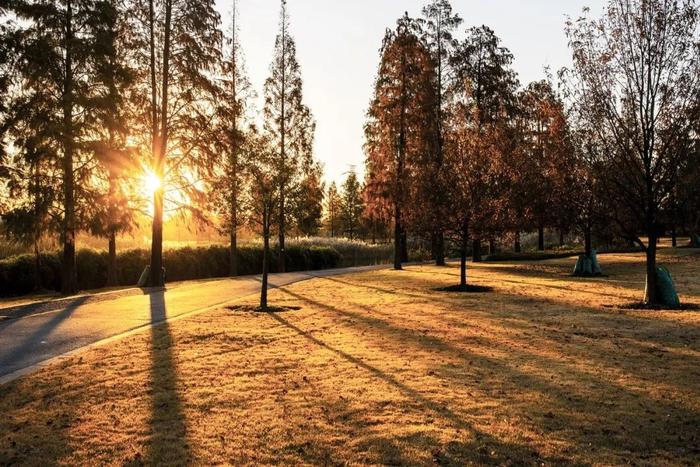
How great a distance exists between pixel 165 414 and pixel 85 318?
762cm

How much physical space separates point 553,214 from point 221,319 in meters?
20.4

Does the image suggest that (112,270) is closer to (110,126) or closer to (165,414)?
(110,126)

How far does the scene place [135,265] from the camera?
25.8m

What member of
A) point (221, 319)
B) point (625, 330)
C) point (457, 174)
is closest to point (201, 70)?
point (457, 174)

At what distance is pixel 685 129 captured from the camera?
1497 centimetres

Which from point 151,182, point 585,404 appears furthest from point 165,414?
point 151,182

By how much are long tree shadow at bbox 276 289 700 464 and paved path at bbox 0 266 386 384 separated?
18.9ft

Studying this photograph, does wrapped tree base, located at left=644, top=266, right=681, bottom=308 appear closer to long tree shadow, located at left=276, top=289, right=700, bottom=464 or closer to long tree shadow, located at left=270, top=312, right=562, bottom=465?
long tree shadow, located at left=276, top=289, right=700, bottom=464

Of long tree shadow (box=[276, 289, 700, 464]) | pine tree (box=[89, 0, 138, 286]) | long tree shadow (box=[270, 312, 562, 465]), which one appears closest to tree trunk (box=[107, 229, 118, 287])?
pine tree (box=[89, 0, 138, 286])

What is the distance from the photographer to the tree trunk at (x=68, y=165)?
61.3ft

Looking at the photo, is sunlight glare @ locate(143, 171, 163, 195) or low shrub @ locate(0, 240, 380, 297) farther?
low shrub @ locate(0, 240, 380, 297)

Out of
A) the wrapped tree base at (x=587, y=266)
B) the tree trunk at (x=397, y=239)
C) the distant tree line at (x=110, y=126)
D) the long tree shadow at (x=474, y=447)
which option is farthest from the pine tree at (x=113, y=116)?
the wrapped tree base at (x=587, y=266)

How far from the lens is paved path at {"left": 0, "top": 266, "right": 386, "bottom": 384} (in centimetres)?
916

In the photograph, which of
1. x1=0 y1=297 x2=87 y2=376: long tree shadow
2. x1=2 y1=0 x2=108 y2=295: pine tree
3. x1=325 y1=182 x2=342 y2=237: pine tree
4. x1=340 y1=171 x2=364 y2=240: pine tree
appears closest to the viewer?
x1=0 y1=297 x2=87 y2=376: long tree shadow
